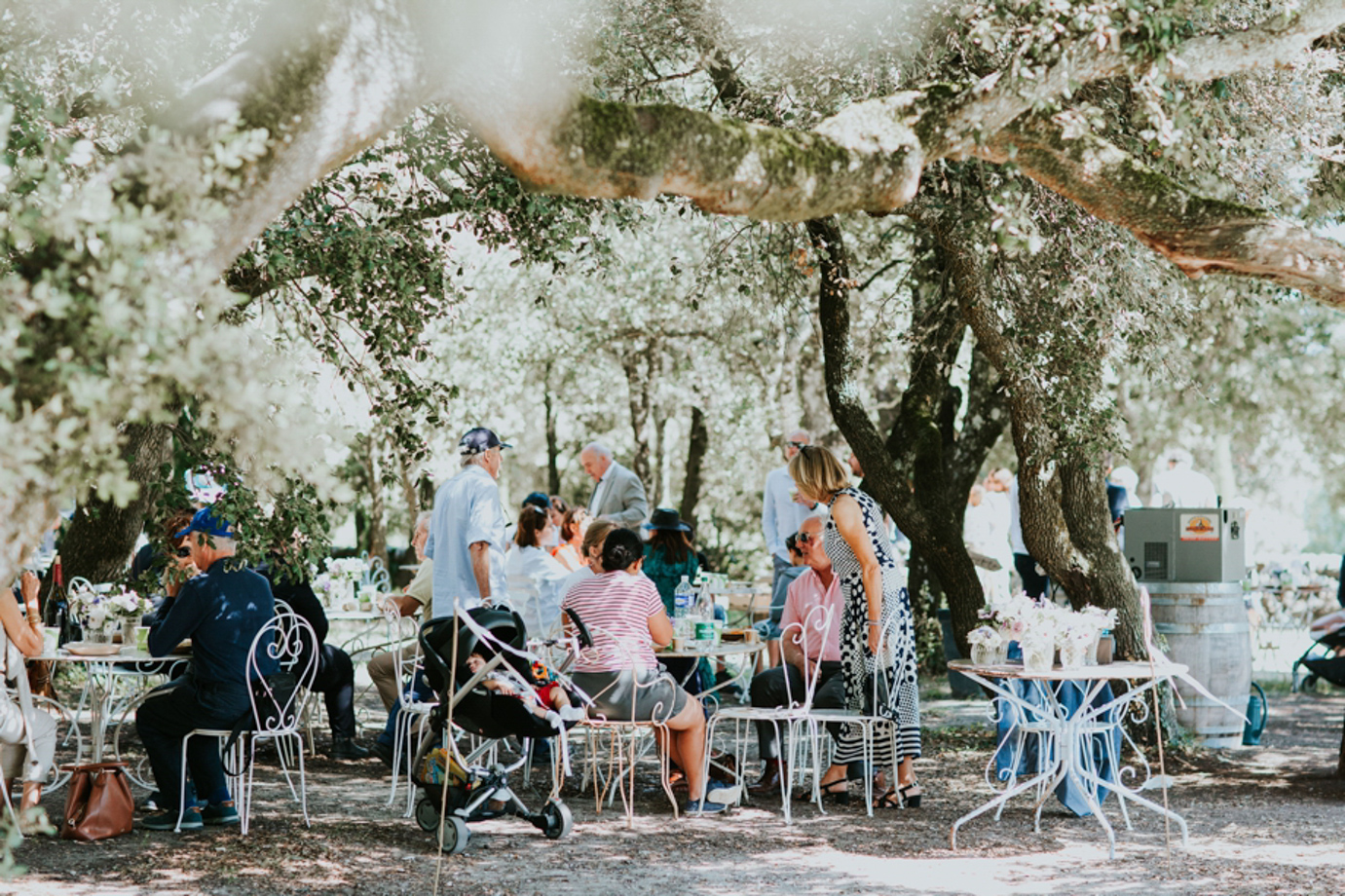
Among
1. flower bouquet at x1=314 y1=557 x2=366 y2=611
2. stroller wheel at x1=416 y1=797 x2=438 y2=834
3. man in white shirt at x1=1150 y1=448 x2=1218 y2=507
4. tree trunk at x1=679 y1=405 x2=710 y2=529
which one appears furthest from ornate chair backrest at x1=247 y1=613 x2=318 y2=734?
tree trunk at x1=679 y1=405 x2=710 y2=529

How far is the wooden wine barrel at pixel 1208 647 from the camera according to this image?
917 cm

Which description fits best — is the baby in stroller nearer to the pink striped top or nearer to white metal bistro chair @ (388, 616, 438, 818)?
white metal bistro chair @ (388, 616, 438, 818)

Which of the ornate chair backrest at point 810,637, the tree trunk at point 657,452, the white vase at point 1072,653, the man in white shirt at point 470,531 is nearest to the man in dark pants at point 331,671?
the man in white shirt at point 470,531

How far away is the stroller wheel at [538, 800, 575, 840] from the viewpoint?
640cm

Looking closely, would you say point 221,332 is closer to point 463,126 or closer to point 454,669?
point 454,669

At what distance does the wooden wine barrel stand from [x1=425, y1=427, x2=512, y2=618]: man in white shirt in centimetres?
462

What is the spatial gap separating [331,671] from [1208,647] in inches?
227

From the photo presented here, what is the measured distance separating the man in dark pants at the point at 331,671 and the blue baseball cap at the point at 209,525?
1.51 metres

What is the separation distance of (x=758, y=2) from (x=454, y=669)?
4.34 m

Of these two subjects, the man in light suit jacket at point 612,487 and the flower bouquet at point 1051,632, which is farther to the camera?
the man in light suit jacket at point 612,487

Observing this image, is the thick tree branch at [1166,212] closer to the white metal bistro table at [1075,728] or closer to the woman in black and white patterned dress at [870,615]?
the white metal bistro table at [1075,728]

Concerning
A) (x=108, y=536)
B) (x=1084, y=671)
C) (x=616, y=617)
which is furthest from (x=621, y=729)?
(x=108, y=536)

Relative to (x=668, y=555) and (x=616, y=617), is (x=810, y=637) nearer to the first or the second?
(x=616, y=617)

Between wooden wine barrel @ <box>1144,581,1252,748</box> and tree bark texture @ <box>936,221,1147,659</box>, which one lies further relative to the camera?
wooden wine barrel @ <box>1144,581,1252,748</box>
